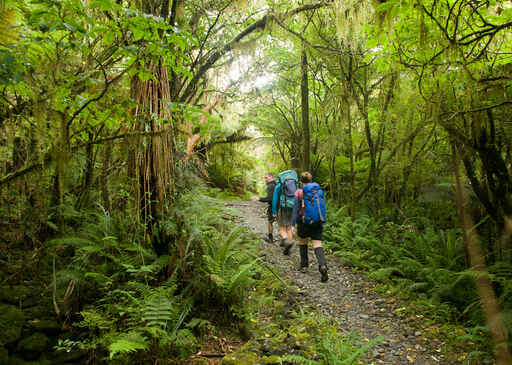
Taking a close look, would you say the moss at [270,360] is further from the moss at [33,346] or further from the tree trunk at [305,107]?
the tree trunk at [305,107]

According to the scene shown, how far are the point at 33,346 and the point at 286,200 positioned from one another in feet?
16.3

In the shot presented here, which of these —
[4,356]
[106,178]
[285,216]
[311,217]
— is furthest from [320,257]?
[4,356]

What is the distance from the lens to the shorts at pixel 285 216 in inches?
260

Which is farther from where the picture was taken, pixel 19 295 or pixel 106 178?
pixel 106 178

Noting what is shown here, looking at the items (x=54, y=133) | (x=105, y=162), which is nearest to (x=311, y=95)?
(x=105, y=162)

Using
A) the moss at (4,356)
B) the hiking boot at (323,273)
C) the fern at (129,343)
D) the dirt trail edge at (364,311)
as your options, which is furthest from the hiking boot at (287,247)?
the moss at (4,356)

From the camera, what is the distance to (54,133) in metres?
2.95

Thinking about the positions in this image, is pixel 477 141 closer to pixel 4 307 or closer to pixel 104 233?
pixel 104 233

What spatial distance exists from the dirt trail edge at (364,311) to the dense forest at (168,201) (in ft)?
0.87

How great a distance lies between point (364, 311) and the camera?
14.8ft

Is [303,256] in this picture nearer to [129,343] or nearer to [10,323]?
[129,343]

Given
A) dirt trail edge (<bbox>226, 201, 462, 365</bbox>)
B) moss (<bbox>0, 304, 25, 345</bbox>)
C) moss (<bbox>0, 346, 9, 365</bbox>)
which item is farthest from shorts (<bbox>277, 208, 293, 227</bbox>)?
moss (<bbox>0, 346, 9, 365</bbox>)

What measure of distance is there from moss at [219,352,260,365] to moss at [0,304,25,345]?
94.3 inches

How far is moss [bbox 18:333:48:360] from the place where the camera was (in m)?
3.00
